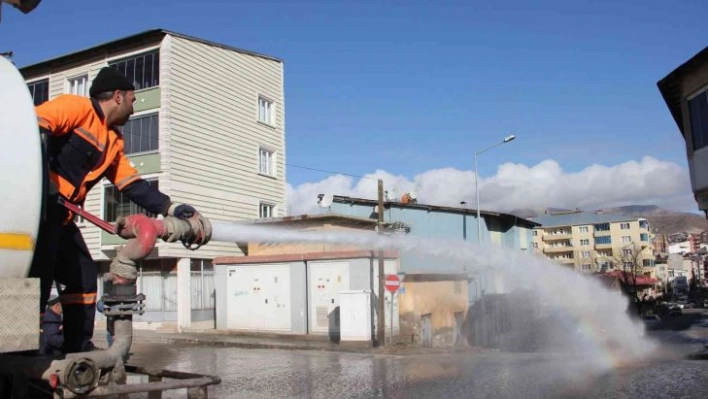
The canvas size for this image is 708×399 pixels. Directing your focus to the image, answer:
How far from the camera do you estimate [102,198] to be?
2733 centimetres

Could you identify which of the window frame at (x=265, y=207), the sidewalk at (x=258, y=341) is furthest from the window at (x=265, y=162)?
the sidewalk at (x=258, y=341)

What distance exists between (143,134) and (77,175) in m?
24.9

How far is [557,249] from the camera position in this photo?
13025 centimetres

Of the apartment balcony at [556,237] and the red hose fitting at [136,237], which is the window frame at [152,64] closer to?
the red hose fitting at [136,237]

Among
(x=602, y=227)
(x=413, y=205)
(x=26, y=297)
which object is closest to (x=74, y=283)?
(x=26, y=297)

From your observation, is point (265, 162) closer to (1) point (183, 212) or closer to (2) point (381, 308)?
(2) point (381, 308)

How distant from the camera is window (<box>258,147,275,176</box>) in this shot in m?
31.5

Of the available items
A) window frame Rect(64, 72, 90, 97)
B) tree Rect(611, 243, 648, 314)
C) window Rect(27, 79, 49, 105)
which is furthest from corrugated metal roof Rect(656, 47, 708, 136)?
tree Rect(611, 243, 648, 314)

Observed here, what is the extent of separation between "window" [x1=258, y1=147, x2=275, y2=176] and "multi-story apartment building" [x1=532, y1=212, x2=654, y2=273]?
3846 inches

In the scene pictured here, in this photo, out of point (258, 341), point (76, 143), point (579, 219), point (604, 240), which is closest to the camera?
point (76, 143)

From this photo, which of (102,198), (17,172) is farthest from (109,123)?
(102,198)

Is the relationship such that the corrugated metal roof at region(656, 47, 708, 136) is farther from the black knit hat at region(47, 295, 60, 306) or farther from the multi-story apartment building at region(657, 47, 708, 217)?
the black knit hat at region(47, 295, 60, 306)

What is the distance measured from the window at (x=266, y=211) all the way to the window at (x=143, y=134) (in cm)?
683

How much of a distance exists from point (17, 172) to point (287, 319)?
864 inches
